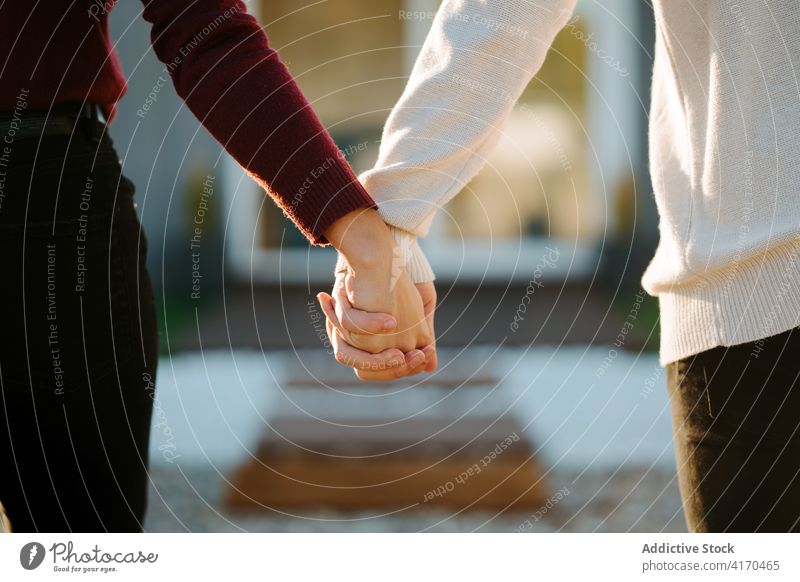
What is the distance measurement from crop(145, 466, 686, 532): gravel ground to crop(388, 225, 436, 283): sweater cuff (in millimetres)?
1860

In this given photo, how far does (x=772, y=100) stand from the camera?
1288 mm

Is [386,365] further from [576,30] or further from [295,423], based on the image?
Result: [576,30]

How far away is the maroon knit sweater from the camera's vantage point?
4.89 feet

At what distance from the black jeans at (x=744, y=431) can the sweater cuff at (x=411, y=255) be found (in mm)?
523

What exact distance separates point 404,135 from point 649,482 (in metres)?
2.83

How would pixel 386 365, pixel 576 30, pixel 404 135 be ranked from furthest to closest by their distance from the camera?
1. pixel 576 30
2. pixel 386 365
3. pixel 404 135

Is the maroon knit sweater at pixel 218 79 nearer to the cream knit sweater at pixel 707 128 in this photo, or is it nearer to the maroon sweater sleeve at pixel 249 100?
the maroon sweater sleeve at pixel 249 100

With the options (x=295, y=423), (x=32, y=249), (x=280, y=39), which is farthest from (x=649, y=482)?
(x=280, y=39)

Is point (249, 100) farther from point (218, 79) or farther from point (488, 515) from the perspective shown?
point (488, 515)

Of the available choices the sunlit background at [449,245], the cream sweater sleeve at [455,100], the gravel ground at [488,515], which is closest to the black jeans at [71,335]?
the cream sweater sleeve at [455,100]

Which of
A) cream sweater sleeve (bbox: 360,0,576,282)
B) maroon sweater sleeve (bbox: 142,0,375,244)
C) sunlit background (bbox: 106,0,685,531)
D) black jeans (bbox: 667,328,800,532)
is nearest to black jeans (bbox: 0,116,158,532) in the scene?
maroon sweater sleeve (bbox: 142,0,375,244)

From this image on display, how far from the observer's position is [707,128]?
4.36ft
